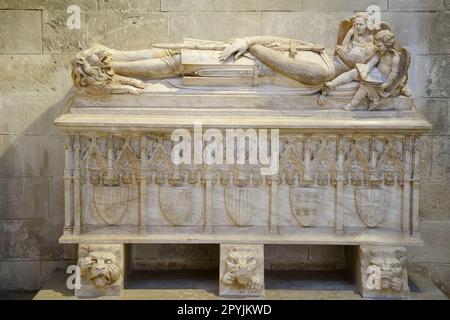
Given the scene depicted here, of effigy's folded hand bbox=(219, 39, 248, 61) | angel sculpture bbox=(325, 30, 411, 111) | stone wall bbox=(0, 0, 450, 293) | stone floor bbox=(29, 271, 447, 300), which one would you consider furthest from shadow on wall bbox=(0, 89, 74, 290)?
angel sculpture bbox=(325, 30, 411, 111)

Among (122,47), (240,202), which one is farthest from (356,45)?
(122,47)

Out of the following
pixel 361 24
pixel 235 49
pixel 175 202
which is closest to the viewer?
pixel 175 202

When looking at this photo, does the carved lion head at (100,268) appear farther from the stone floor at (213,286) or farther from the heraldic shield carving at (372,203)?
the heraldic shield carving at (372,203)

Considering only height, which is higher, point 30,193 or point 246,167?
point 246,167

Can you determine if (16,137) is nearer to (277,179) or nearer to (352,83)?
(277,179)

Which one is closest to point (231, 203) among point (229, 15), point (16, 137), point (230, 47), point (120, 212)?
point (120, 212)

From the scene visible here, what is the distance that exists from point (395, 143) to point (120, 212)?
6.79ft

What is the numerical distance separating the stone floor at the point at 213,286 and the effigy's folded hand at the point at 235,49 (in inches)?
69.9

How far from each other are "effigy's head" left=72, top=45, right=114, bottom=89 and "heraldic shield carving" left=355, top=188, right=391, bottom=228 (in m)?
2.02

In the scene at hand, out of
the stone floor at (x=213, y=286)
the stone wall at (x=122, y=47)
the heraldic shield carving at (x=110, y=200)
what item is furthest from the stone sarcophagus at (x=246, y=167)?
the stone wall at (x=122, y=47)

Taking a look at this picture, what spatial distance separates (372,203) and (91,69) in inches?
89.1

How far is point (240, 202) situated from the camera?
4391 mm

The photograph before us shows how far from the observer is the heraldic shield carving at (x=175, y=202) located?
4371 mm

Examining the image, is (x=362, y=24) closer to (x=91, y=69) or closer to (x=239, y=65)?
(x=239, y=65)
